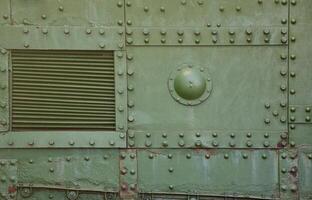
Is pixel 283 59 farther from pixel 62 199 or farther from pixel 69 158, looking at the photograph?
pixel 62 199

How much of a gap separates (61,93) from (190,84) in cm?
80

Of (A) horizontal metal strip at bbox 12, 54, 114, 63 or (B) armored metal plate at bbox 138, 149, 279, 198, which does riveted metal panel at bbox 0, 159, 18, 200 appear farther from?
(B) armored metal plate at bbox 138, 149, 279, 198

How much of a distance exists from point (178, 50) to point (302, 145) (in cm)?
96

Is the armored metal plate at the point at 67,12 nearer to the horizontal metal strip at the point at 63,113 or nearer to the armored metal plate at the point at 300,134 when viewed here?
the horizontal metal strip at the point at 63,113

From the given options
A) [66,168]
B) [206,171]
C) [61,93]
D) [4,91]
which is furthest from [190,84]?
[4,91]

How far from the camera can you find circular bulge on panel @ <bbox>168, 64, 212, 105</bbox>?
246 centimetres

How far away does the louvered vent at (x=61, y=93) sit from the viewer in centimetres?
252

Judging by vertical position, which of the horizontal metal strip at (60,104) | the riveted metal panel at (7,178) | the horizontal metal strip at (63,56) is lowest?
the riveted metal panel at (7,178)

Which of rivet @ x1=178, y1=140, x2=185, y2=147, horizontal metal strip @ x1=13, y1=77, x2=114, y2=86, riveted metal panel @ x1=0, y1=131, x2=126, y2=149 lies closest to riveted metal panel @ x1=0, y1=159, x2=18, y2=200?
riveted metal panel @ x1=0, y1=131, x2=126, y2=149

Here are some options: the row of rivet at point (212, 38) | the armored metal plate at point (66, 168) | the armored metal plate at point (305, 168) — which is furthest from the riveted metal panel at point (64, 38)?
the armored metal plate at point (305, 168)

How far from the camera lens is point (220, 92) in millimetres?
2510

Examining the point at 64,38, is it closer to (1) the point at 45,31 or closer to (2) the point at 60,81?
(1) the point at 45,31

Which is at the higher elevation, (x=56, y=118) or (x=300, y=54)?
(x=300, y=54)

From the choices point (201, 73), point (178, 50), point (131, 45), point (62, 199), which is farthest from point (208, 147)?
point (62, 199)
